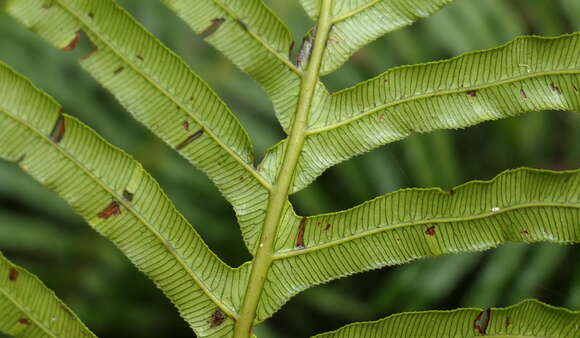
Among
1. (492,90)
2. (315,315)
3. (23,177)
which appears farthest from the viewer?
(315,315)

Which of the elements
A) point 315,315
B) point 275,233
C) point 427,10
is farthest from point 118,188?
point 315,315

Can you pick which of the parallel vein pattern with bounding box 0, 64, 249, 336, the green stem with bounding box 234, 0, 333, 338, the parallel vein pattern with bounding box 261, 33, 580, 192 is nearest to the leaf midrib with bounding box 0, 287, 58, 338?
the parallel vein pattern with bounding box 0, 64, 249, 336

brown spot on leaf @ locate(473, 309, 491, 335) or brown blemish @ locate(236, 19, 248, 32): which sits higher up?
brown blemish @ locate(236, 19, 248, 32)

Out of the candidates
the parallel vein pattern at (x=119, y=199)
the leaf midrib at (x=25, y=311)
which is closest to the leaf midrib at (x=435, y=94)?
the parallel vein pattern at (x=119, y=199)

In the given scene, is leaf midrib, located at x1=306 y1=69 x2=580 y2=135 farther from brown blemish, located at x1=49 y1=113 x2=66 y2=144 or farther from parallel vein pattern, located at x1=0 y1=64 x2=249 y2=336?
brown blemish, located at x1=49 y1=113 x2=66 y2=144

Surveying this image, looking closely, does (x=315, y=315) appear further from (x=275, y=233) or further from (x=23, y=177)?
(x=275, y=233)

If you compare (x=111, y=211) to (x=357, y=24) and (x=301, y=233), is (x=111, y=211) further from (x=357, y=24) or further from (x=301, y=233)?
(x=357, y=24)

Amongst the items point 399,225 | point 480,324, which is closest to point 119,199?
point 399,225
